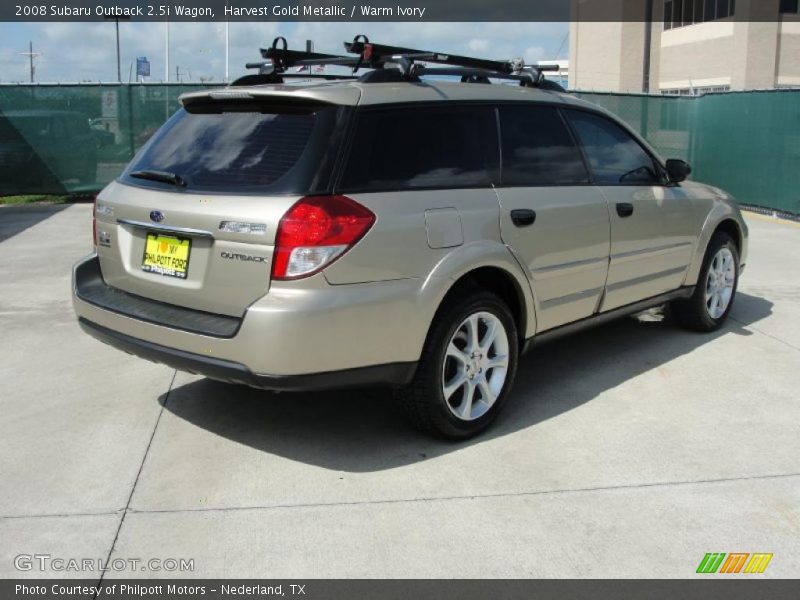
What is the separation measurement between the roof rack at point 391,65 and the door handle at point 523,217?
0.85 metres

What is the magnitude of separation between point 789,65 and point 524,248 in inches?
1035

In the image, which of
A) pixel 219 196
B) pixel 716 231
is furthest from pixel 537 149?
pixel 716 231

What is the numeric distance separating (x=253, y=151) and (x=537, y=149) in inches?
66.7

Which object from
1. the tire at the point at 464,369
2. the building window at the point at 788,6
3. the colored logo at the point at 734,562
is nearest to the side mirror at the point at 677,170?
the tire at the point at 464,369

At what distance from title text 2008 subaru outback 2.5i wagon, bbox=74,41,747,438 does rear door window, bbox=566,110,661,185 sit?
9 centimetres

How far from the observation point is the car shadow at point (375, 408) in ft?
14.1

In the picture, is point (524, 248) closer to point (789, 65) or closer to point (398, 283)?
point (398, 283)

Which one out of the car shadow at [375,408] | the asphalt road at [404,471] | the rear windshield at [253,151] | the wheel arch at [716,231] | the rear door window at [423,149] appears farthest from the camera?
the wheel arch at [716,231]

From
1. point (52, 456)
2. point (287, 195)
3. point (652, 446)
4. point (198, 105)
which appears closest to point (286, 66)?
point (198, 105)

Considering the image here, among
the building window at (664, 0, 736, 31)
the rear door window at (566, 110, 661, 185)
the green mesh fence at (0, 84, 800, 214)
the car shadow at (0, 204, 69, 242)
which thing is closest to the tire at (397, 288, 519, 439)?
the rear door window at (566, 110, 661, 185)

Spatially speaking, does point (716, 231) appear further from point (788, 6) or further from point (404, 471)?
point (788, 6)

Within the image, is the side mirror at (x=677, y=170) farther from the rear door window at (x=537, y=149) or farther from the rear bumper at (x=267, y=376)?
the rear bumper at (x=267, y=376)

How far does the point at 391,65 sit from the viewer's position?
175 inches

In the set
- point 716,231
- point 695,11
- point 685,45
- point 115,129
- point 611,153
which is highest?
point 695,11
